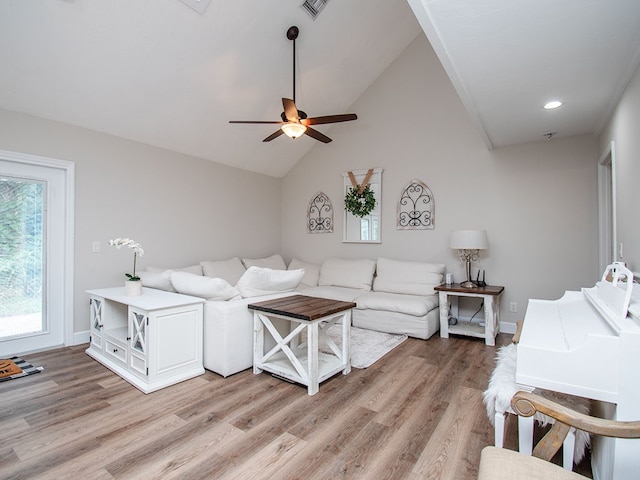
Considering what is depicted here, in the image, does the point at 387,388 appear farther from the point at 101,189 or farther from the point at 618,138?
the point at 101,189

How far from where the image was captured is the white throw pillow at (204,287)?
2816 millimetres

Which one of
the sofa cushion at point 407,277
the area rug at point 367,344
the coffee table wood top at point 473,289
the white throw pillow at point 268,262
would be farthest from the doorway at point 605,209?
the white throw pillow at point 268,262

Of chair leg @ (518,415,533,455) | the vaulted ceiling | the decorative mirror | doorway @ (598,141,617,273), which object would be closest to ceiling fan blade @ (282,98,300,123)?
the vaulted ceiling

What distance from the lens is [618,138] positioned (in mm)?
2680

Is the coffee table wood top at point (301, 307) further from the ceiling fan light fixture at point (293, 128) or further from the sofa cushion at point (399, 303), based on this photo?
the ceiling fan light fixture at point (293, 128)

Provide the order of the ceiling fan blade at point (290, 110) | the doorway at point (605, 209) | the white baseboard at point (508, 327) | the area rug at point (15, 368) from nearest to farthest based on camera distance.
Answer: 1. the area rug at point (15, 368)
2. the ceiling fan blade at point (290, 110)
3. the doorway at point (605, 209)
4. the white baseboard at point (508, 327)

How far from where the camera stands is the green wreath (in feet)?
17.1

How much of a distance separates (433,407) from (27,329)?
400 centimetres

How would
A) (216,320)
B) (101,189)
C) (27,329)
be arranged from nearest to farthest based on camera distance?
(216,320)
(27,329)
(101,189)

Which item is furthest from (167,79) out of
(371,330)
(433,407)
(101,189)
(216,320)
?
(433,407)

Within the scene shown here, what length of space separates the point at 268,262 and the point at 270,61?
304 centimetres

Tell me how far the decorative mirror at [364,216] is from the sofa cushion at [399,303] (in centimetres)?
116

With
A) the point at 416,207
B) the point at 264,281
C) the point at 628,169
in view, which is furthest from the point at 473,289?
the point at 264,281

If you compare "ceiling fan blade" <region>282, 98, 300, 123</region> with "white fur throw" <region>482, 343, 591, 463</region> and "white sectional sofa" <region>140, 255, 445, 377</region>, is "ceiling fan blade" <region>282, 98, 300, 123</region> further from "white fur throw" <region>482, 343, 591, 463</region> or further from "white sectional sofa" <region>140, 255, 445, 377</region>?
"white fur throw" <region>482, 343, 591, 463</region>
